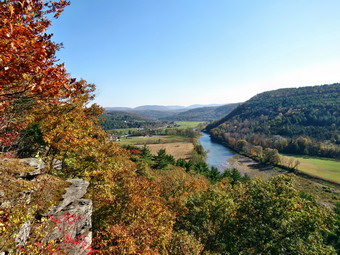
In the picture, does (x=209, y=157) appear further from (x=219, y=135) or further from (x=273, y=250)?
(x=273, y=250)

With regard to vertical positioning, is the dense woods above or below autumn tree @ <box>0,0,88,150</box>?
below

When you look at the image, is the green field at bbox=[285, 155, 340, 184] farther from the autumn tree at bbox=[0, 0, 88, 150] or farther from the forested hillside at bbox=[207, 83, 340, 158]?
the autumn tree at bbox=[0, 0, 88, 150]

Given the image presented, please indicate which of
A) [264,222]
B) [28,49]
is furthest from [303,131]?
[28,49]

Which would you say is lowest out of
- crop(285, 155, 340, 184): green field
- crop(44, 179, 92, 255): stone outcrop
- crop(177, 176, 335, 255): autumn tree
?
crop(285, 155, 340, 184): green field

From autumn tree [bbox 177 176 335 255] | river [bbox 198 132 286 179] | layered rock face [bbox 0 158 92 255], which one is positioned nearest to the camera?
layered rock face [bbox 0 158 92 255]

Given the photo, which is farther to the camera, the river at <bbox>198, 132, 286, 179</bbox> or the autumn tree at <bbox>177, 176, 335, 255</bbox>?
the river at <bbox>198, 132, 286, 179</bbox>

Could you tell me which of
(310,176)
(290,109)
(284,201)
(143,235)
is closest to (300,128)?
(290,109)

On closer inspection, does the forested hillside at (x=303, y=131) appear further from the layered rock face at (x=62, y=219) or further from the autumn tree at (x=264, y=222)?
the layered rock face at (x=62, y=219)

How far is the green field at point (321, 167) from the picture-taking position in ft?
228

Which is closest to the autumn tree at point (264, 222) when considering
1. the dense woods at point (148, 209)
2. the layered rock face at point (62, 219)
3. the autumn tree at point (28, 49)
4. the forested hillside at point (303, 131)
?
the dense woods at point (148, 209)

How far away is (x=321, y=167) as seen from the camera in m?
79.2

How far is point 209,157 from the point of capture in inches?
4045

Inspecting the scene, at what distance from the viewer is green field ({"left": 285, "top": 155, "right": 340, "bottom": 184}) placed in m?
69.4

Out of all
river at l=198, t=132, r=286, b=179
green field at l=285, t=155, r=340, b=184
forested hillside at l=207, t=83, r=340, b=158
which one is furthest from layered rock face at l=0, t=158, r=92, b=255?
forested hillside at l=207, t=83, r=340, b=158
